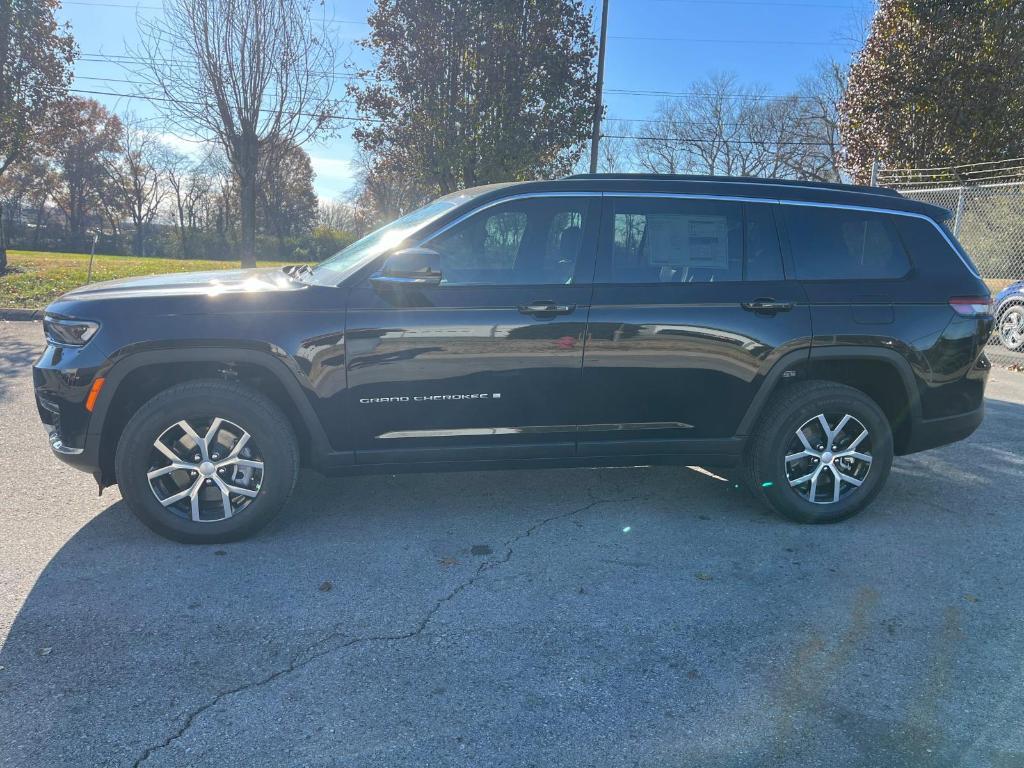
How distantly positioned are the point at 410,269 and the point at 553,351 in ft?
2.83

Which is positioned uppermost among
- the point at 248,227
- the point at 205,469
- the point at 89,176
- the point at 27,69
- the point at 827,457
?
the point at 89,176

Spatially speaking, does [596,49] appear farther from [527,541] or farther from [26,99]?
[527,541]

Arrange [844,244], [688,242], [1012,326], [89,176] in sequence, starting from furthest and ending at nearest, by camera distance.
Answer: [89,176] < [1012,326] < [844,244] < [688,242]

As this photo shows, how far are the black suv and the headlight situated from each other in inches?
0.6

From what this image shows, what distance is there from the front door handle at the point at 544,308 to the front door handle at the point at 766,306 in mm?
1023

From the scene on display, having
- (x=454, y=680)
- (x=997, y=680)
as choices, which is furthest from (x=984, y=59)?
(x=454, y=680)

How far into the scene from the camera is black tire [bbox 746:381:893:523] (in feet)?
13.3

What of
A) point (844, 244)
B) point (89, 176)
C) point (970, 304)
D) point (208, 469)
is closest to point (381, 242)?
point (208, 469)

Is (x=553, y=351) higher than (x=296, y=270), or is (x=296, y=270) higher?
(x=296, y=270)

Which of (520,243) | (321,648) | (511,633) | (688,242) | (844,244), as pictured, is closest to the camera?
(321,648)

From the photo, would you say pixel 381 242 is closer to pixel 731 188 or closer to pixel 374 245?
pixel 374 245

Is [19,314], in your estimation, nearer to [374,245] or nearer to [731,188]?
[374,245]

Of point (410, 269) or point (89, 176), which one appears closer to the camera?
point (410, 269)

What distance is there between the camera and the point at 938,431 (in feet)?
14.0
